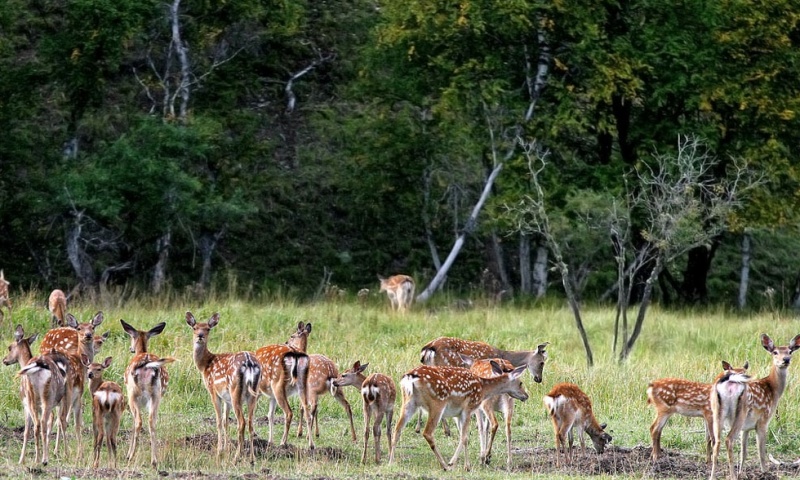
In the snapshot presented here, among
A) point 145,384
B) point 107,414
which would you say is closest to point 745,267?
point 145,384

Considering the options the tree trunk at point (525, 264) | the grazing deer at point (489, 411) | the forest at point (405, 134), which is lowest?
the grazing deer at point (489, 411)

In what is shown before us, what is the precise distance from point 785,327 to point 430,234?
8370 mm

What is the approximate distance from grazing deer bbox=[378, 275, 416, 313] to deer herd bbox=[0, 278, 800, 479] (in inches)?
417

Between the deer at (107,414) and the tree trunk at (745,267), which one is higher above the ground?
the tree trunk at (745,267)

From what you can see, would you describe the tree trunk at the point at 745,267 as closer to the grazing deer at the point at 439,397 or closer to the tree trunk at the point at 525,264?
the tree trunk at the point at 525,264

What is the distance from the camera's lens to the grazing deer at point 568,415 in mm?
12570

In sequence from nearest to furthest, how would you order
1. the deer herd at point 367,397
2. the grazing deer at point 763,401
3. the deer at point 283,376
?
the deer herd at point 367,397, the grazing deer at point 763,401, the deer at point 283,376

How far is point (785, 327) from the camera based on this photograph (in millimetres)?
21703

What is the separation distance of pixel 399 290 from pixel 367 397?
12646 millimetres

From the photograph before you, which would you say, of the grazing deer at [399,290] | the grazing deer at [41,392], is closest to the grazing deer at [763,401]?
the grazing deer at [41,392]

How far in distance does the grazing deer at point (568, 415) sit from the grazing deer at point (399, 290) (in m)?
11.5

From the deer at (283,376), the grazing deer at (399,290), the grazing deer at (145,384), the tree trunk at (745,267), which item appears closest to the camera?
the grazing deer at (145,384)

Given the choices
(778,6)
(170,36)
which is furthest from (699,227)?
(170,36)

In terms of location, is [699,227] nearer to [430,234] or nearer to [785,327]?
[785,327]
